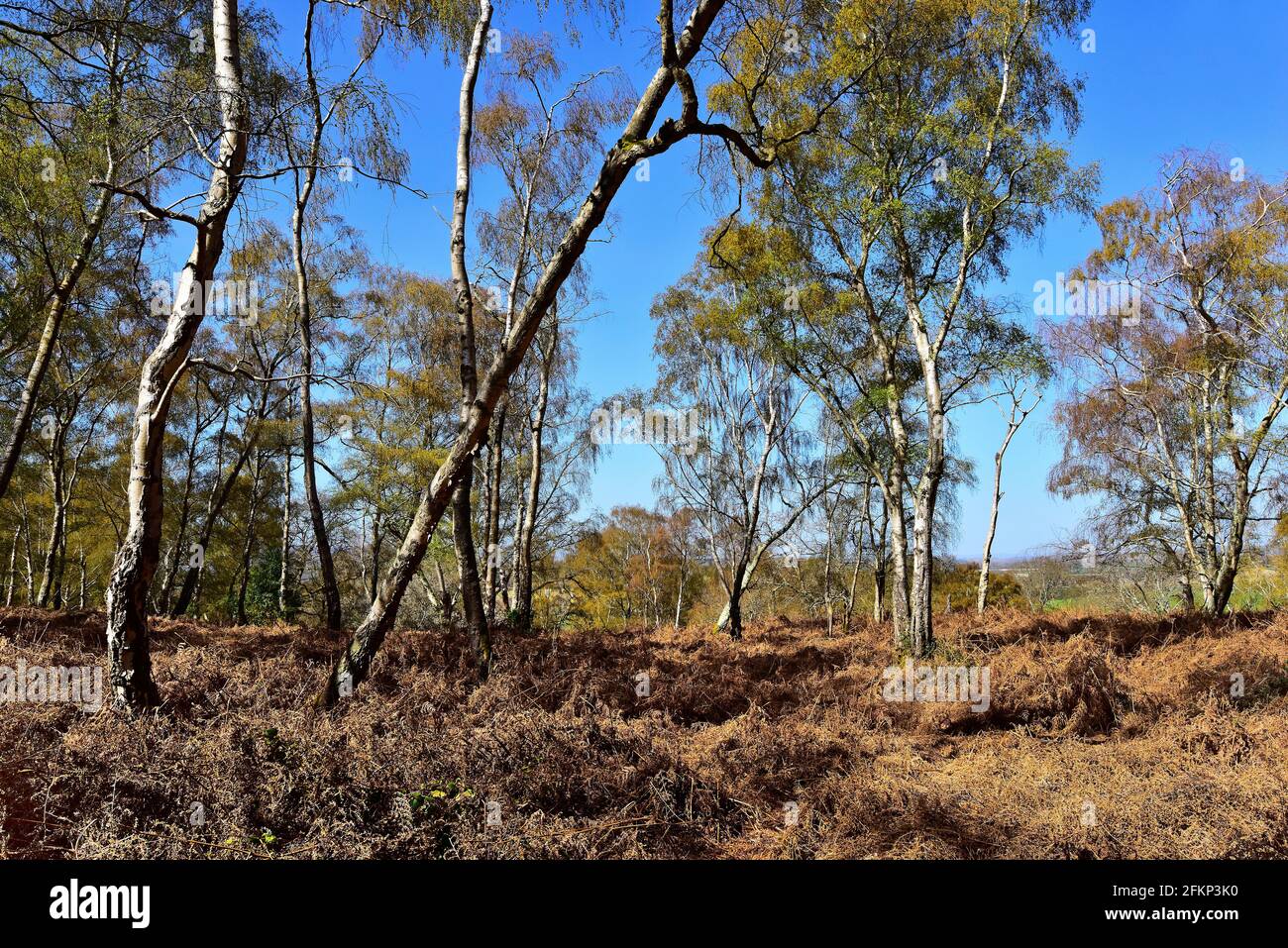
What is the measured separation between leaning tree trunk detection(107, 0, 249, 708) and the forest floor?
0.42 meters

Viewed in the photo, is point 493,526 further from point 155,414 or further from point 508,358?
point 155,414

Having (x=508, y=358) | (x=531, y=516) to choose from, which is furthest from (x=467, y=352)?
(x=531, y=516)

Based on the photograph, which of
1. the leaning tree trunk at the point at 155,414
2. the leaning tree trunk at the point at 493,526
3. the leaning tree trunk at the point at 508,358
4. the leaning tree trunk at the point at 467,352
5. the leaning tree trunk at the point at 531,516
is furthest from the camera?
the leaning tree trunk at the point at 531,516

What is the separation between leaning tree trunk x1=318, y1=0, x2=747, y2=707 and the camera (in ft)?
16.3

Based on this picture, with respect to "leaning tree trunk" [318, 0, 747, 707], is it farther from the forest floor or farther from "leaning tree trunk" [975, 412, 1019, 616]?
"leaning tree trunk" [975, 412, 1019, 616]

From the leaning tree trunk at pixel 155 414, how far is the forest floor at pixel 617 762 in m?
0.42

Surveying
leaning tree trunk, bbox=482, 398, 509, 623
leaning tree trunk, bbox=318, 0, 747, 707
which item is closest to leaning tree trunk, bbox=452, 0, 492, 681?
leaning tree trunk, bbox=318, 0, 747, 707

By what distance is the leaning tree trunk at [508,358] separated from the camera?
4.98 metres

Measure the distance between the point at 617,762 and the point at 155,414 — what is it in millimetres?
3690

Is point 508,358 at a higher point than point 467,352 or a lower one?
lower

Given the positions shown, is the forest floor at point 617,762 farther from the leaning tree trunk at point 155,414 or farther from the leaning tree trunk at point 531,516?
the leaning tree trunk at point 531,516

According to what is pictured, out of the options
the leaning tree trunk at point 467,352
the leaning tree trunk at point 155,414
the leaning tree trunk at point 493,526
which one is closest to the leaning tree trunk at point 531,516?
the leaning tree trunk at point 493,526

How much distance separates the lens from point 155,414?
14.4 feet

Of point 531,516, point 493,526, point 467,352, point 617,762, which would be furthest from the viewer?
point 493,526
